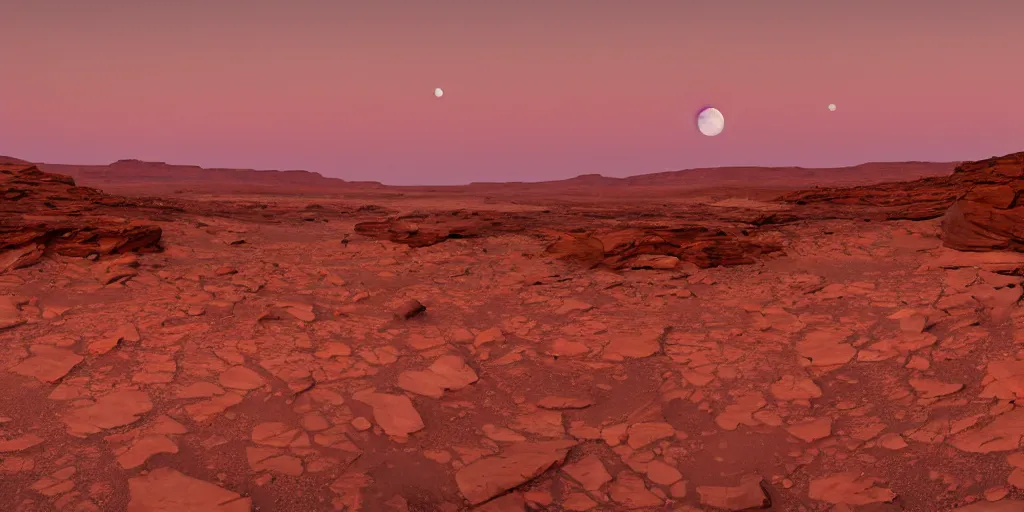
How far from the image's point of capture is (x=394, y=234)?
9500 millimetres

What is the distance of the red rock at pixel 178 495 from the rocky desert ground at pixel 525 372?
0.01 metres

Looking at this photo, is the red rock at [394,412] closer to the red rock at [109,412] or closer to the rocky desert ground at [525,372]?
the rocky desert ground at [525,372]

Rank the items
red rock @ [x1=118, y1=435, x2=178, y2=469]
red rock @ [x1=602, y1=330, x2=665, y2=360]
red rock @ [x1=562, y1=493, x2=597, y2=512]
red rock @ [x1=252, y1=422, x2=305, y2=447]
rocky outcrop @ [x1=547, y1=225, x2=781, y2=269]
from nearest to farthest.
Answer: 1. red rock @ [x1=562, y1=493, x2=597, y2=512]
2. red rock @ [x1=118, y1=435, x2=178, y2=469]
3. red rock @ [x1=252, y1=422, x2=305, y2=447]
4. red rock @ [x1=602, y1=330, x2=665, y2=360]
5. rocky outcrop @ [x1=547, y1=225, x2=781, y2=269]

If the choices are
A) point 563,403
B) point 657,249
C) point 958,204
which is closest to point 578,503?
point 563,403

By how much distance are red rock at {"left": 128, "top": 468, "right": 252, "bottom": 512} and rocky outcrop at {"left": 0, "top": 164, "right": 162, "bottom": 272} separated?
15.7 ft

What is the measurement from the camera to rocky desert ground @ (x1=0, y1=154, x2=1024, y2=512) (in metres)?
3.27

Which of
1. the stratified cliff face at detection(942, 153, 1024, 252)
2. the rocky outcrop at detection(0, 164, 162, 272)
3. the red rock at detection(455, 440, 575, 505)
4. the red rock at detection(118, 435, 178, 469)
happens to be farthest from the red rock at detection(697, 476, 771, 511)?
the rocky outcrop at detection(0, 164, 162, 272)

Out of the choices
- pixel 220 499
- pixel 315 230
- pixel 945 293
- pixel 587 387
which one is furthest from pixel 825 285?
pixel 315 230

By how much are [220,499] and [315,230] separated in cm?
866

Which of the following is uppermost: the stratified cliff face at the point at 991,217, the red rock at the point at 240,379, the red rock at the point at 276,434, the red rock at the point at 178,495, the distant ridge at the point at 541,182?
the distant ridge at the point at 541,182

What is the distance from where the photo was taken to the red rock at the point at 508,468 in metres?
3.27

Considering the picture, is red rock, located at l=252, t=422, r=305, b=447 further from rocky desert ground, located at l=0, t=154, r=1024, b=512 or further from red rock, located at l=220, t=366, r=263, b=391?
red rock, located at l=220, t=366, r=263, b=391

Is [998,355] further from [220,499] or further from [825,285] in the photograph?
[220,499]

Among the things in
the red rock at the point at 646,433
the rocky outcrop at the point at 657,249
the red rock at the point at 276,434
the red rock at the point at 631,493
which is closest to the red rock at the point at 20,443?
the red rock at the point at 276,434
